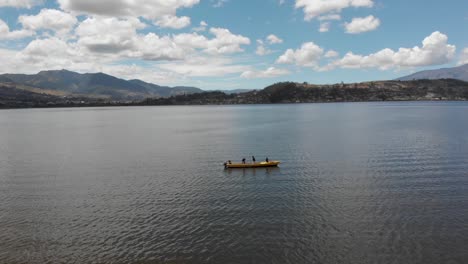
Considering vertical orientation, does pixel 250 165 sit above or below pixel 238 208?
above

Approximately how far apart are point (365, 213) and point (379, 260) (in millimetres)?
12469

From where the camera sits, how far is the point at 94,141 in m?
122

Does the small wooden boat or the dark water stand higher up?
the small wooden boat

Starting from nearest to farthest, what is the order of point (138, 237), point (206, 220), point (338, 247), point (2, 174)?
point (338, 247)
point (138, 237)
point (206, 220)
point (2, 174)

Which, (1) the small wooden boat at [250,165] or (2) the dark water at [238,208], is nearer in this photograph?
(2) the dark water at [238,208]

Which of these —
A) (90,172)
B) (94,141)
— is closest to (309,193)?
(90,172)

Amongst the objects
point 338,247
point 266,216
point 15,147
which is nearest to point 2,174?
point 15,147

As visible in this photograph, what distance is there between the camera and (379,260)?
3288 cm

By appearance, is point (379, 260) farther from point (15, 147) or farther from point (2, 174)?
point (15, 147)

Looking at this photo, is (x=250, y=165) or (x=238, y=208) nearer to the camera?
(x=238, y=208)

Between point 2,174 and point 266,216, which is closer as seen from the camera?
point 266,216

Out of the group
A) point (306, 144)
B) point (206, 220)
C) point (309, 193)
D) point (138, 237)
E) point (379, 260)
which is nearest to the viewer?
point (379, 260)

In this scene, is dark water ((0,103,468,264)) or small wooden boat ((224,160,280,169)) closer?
dark water ((0,103,468,264))

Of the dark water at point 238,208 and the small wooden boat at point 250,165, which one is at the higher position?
the small wooden boat at point 250,165
